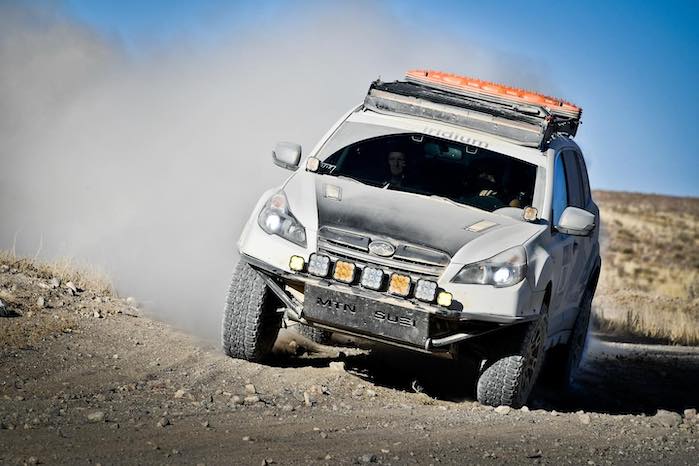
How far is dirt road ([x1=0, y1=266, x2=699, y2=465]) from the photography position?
5930mm

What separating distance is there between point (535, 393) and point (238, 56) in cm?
1524

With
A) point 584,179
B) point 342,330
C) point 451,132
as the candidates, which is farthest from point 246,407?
point 584,179

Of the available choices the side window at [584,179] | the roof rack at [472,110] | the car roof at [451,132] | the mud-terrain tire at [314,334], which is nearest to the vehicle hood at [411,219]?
the car roof at [451,132]

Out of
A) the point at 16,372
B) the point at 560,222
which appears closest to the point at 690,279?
the point at 560,222

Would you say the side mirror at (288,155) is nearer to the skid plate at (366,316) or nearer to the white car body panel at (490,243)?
the white car body panel at (490,243)

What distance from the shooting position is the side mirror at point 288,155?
29.7ft

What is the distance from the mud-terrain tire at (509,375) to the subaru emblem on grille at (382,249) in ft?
3.60

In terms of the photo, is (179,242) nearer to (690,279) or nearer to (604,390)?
(604,390)

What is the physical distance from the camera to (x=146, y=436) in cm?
596

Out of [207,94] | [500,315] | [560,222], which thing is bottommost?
[500,315]

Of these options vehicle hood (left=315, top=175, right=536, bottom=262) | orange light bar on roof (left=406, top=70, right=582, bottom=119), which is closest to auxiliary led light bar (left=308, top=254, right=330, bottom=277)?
vehicle hood (left=315, top=175, right=536, bottom=262)

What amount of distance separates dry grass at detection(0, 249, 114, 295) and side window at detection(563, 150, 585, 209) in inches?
161

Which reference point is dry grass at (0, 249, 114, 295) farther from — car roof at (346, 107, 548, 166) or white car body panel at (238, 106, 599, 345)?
car roof at (346, 107, 548, 166)

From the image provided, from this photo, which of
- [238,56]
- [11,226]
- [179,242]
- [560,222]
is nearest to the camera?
[560,222]
